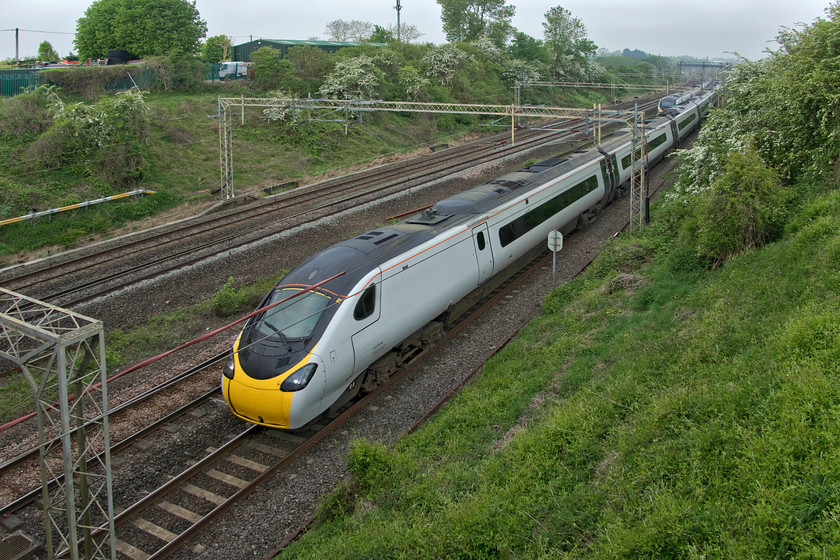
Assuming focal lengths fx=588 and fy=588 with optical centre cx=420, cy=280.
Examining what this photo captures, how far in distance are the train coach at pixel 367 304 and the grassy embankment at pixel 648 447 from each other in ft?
5.34

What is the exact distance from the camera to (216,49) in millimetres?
53500

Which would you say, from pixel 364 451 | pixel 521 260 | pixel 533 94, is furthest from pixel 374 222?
pixel 533 94

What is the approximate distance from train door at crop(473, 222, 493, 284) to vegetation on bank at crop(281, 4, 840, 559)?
1725 mm

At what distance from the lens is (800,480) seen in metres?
5.07

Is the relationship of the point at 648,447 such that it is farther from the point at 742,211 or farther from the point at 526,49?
the point at 526,49

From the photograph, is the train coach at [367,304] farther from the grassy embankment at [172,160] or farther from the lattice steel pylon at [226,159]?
the grassy embankment at [172,160]

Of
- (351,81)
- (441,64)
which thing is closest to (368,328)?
(351,81)

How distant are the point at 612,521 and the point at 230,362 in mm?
6726

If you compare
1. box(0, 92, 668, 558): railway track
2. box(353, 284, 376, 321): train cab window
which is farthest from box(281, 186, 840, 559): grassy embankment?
box(353, 284, 376, 321): train cab window

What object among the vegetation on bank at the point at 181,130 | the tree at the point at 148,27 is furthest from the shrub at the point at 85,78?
the tree at the point at 148,27

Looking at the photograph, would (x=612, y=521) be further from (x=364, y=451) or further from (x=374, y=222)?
(x=374, y=222)

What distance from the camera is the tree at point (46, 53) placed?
159 ft

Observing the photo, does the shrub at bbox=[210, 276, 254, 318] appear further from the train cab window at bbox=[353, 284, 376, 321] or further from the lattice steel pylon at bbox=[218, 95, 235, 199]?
the lattice steel pylon at bbox=[218, 95, 235, 199]

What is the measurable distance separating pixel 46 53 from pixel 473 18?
1925 inches
